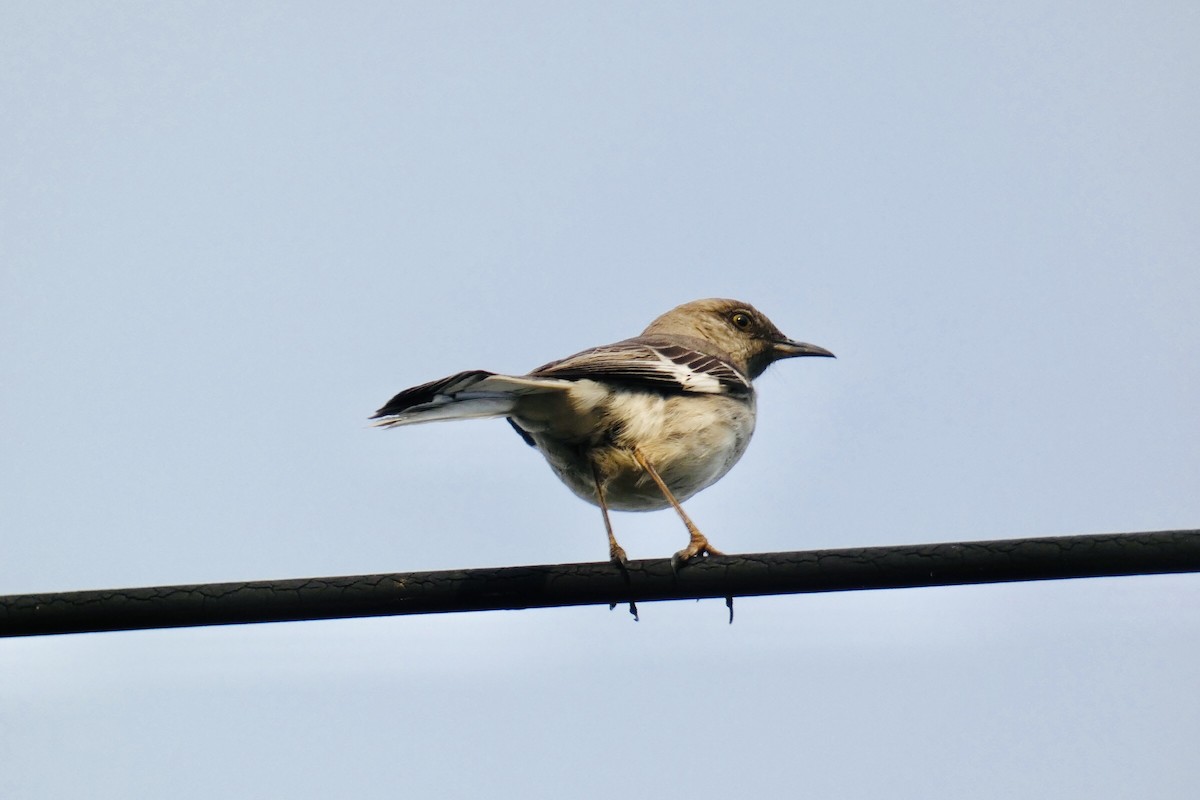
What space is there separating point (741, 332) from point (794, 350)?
44cm

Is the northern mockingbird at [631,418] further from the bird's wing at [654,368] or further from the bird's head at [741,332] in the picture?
the bird's head at [741,332]

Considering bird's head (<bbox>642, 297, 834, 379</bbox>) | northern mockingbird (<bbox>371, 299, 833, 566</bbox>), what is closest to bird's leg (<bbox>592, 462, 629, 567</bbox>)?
northern mockingbird (<bbox>371, 299, 833, 566</bbox>)

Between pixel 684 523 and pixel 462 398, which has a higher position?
pixel 462 398

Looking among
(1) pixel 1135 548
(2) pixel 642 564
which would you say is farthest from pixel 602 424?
(1) pixel 1135 548

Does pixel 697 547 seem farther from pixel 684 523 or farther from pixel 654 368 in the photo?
pixel 654 368

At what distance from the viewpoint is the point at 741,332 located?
31.2 ft

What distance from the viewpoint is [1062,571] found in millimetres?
3895

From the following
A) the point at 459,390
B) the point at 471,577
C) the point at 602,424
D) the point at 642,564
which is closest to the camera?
the point at 471,577

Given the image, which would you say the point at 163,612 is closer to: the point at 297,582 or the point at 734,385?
the point at 297,582

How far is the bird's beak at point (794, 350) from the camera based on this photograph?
9477 mm

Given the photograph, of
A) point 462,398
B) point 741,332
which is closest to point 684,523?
point 462,398

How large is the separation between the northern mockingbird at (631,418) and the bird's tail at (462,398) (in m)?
0.01

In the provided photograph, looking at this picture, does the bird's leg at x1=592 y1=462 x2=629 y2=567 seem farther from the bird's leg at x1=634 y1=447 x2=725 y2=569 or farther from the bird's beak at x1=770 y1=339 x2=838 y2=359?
the bird's beak at x1=770 y1=339 x2=838 y2=359

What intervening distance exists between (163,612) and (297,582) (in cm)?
45
